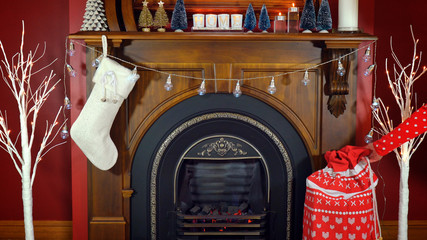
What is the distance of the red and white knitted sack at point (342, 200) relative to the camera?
266cm

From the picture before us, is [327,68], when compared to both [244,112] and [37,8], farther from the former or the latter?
[37,8]

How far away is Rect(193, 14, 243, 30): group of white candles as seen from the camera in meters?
2.71

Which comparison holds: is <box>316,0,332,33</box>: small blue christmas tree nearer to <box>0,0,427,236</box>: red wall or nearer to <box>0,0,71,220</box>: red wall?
<box>0,0,427,236</box>: red wall

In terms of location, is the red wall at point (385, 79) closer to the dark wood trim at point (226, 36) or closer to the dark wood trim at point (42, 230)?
the dark wood trim at point (226, 36)

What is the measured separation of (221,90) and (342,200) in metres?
0.85

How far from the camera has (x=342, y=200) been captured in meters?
2.66

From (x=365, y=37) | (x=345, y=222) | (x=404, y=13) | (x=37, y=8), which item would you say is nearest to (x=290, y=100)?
(x=365, y=37)

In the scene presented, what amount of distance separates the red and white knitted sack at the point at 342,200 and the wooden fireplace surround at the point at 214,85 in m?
0.19

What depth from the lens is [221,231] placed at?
9.71ft

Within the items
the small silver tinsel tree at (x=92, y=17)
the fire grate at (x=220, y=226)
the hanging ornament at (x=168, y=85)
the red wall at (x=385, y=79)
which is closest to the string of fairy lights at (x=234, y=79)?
the hanging ornament at (x=168, y=85)

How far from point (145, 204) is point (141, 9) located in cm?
107

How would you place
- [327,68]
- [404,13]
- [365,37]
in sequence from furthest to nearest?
[404,13], [327,68], [365,37]

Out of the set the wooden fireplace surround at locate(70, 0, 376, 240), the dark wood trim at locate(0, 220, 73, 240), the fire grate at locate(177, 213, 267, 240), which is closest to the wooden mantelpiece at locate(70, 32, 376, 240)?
the wooden fireplace surround at locate(70, 0, 376, 240)

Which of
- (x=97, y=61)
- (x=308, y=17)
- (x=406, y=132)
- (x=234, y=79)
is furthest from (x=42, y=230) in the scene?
(x=406, y=132)
